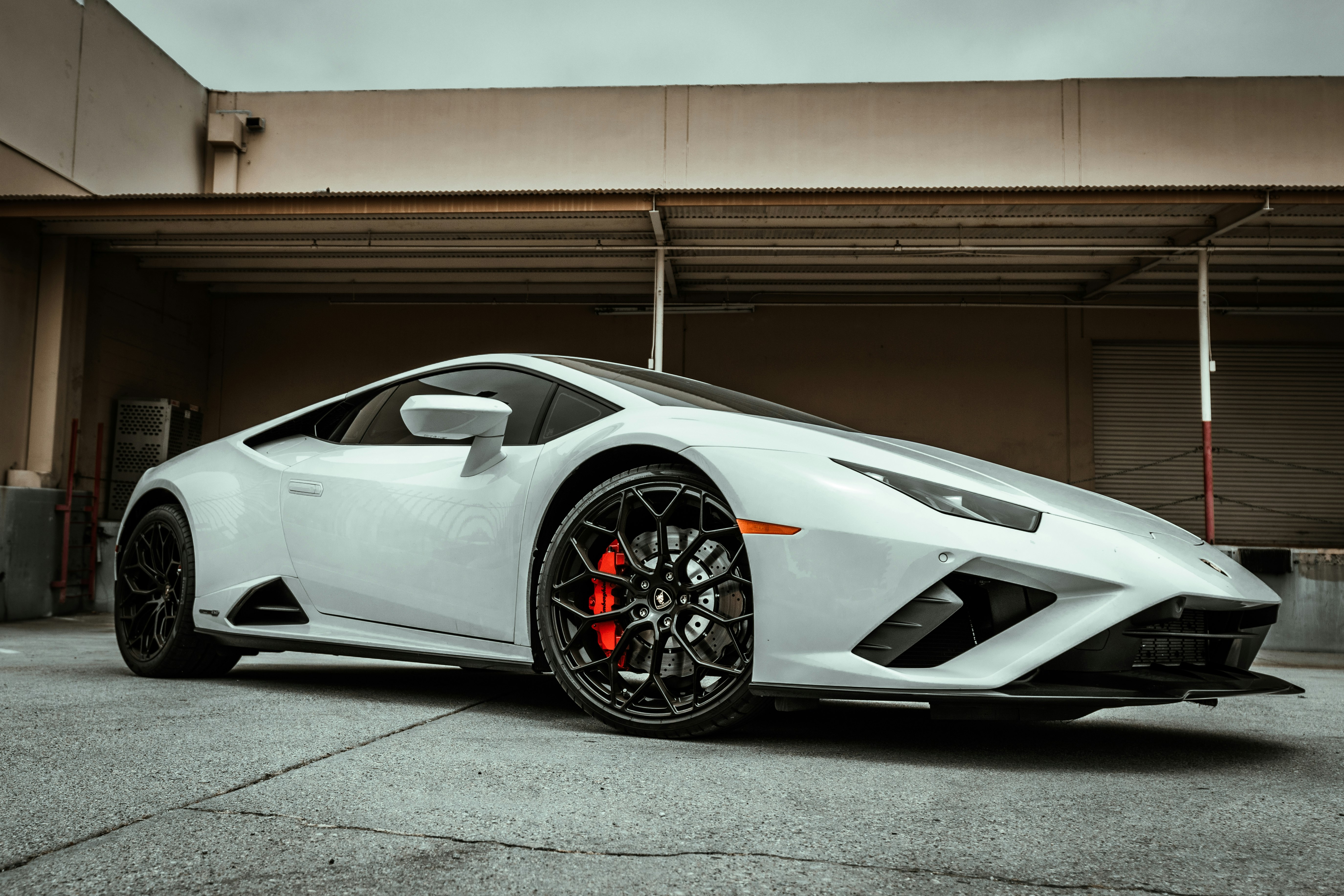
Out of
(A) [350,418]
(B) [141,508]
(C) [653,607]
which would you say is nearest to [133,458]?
(B) [141,508]

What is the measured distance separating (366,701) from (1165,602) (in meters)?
2.32

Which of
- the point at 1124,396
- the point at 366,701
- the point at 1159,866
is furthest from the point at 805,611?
the point at 1124,396

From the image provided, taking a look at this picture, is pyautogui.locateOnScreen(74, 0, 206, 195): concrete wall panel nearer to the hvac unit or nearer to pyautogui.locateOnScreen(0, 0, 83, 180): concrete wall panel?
pyautogui.locateOnScreen(0, 0, 83, 180): concrete wall panel

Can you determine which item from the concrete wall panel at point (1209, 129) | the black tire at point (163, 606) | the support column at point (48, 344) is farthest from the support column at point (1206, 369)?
the support column at point (48, 344)

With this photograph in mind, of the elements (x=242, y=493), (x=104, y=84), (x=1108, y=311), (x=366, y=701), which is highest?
(x=104, y=84)

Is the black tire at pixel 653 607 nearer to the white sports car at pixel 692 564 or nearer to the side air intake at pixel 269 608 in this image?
the white sports car at pixel 692 564

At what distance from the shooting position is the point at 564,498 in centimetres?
279

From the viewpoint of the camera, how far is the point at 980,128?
13242 millimetres

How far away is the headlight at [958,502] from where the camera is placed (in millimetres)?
2273

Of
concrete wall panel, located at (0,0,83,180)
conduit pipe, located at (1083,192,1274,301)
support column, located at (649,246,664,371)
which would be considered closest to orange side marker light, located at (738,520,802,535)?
support column, located at (649,246,664,371)

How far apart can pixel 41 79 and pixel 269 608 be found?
9.99 m

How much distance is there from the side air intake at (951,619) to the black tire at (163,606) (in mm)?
2542

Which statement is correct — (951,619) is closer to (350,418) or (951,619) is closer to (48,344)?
(350,418)

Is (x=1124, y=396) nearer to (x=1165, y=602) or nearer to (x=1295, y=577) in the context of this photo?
(x=1295, y=577)
